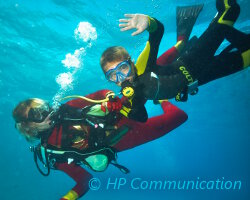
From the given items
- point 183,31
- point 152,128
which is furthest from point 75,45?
point 152,128

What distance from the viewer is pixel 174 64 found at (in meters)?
4.42

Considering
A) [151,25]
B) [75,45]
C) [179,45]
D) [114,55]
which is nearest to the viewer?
[151,25]

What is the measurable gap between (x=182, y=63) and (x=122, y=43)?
12375 millimetres

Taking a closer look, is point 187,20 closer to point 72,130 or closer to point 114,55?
point 114,55

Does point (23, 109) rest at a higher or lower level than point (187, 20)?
lower

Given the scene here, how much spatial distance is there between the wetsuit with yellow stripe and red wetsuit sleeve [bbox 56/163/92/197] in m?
2.50

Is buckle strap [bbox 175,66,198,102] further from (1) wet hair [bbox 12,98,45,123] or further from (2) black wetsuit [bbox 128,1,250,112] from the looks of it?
(1) wet hair [bbox 12,98,45,123]

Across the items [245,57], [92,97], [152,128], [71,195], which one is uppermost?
[245,57]

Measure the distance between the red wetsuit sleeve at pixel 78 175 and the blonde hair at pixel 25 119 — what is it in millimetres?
1206

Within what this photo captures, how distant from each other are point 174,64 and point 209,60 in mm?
756

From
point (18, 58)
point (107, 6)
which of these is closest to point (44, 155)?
point (107, 6)

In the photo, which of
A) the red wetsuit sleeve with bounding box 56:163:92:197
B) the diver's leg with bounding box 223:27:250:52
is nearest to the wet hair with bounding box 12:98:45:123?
the red wetsuit sleeve with bounding box 56:163:92:197

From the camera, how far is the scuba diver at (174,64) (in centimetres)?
389

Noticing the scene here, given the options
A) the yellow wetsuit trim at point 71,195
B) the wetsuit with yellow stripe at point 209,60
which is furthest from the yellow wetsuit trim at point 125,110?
the yellow wetsuit trim at point 71,195
